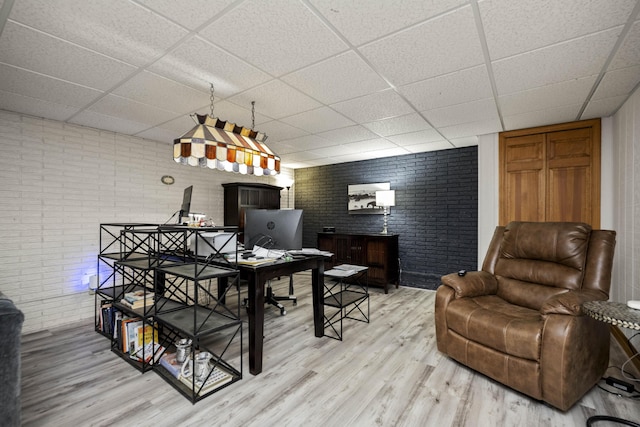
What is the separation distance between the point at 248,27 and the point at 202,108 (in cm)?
161

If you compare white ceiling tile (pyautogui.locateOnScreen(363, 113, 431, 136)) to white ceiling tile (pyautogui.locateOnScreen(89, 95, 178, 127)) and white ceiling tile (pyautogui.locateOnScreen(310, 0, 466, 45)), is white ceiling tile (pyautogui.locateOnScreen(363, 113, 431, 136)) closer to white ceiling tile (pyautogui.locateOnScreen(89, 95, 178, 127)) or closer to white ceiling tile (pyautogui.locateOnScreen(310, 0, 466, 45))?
white ceiling tile (pyautogui.locateOnScreen(310, 0, 466, 45))

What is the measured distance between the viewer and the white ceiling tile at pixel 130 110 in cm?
294

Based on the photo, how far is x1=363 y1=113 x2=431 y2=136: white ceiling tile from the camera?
11.4 ft

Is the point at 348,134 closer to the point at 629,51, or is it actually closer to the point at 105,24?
the point at 629,51

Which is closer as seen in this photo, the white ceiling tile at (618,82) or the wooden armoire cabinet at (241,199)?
the white ceiling tile at (618,82)

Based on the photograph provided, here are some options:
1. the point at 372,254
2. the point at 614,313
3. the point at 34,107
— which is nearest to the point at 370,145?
the point at 372,254

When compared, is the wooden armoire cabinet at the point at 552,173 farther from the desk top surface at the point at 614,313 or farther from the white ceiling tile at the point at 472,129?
the desk top surface at the point at 614,313

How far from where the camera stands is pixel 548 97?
2.85 meters

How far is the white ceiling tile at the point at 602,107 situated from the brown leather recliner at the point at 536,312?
144 cm

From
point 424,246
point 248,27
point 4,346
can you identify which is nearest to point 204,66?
point 248,27

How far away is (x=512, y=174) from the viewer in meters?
4.07

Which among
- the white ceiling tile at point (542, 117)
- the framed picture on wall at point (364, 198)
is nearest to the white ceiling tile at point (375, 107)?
the white ceiling tile at point (542, 117)

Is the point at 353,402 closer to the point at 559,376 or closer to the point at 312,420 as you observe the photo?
the point at 312,420

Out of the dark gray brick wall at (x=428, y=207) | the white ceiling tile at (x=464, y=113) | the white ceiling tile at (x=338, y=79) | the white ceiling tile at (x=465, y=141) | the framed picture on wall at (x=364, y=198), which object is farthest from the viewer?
the framed picture on wall at (x=364, y=198)
